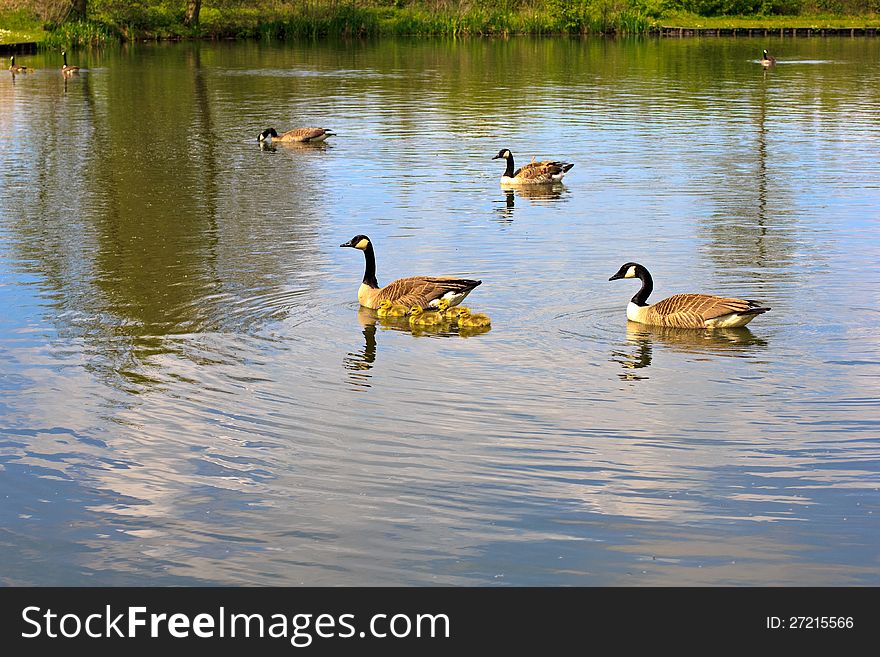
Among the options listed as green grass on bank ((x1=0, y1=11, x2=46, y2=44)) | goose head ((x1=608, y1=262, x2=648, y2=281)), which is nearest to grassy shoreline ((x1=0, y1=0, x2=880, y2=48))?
green grass on bank ((x1=0, y1=11, x2=46, y2=44))

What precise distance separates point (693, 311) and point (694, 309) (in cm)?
3

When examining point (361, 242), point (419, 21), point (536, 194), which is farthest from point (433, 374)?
point (419, 21)

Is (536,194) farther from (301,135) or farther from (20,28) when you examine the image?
(20,28)

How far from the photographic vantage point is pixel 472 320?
1600 centimetres

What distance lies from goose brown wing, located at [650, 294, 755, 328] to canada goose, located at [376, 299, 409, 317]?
306 cm

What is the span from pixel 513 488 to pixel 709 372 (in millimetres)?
4236

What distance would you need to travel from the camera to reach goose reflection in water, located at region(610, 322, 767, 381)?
48.4ft

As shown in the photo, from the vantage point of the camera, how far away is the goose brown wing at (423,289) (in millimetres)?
16438

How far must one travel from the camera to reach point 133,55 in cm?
7344

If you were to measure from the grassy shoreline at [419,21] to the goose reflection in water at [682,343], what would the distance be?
7775 centimetres

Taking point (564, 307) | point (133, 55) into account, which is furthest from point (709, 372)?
point (133, 55)

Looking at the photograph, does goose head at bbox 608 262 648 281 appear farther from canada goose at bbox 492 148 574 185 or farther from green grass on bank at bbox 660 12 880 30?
green grass on bank at bbox 660 12 880 30

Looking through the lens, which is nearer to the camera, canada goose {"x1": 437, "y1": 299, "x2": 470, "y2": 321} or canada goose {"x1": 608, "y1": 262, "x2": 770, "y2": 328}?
canada goose {"x1": 608, "y1": 262, "x2": 770, "y2": 328}
